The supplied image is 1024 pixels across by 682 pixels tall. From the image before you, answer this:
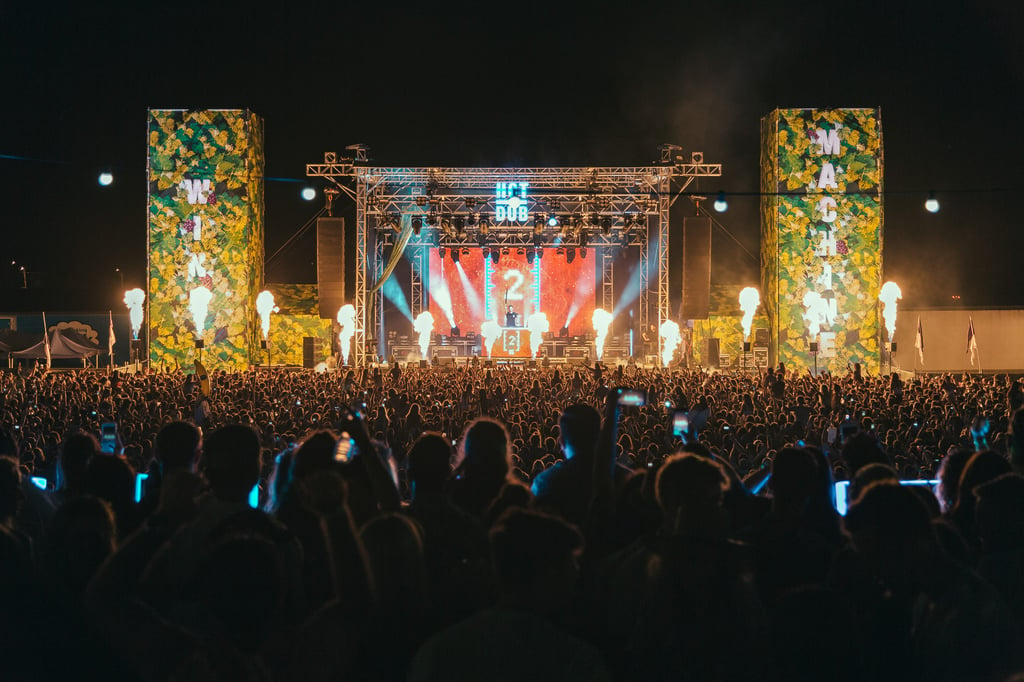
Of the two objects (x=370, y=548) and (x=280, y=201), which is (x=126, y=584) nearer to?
(x=370, y=548)

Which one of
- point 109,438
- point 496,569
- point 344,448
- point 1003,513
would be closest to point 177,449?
point 344,448

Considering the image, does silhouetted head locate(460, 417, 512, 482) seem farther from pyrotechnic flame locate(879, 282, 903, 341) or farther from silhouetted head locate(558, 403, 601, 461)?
pyrotechnic flame locate(879, 282, 903, 341)

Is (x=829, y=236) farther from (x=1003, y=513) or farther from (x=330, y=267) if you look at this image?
(x=1003, y=513)

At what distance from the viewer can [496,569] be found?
2.55m

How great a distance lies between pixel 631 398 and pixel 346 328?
81.6 feet

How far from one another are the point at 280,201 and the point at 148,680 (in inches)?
1459

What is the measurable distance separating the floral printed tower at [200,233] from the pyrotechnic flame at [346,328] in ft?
9.25

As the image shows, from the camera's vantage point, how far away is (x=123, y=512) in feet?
13.6

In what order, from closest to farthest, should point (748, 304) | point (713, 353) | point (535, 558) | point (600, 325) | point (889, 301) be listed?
point (535, 558) < point (889, 301) < point (748, 304) < point (713, 353) < point (600, 325)

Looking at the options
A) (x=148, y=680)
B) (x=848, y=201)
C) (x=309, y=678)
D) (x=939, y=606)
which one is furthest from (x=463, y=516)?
(x=848, y=201)

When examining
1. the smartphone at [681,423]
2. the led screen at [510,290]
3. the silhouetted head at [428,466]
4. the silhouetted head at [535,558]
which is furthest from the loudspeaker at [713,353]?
the silhouetted head at [535,558]

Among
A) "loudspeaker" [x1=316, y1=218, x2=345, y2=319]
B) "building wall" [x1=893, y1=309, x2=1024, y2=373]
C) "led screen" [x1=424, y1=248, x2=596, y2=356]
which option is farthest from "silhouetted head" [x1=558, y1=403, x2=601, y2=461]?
"led screen" [x1=424, y1=248, x2=596, y2=356]

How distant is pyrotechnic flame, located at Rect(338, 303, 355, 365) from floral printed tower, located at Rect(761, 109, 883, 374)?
12815 millimetres

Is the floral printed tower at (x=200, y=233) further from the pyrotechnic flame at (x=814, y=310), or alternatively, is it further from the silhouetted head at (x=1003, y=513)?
the silhouetted head at (x=1003, y=513)
